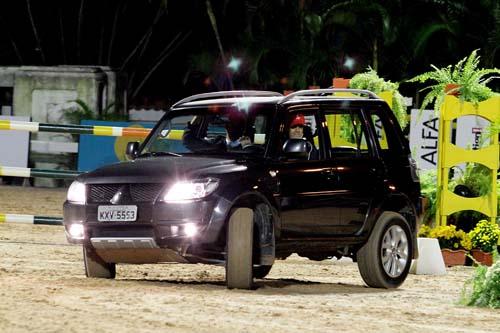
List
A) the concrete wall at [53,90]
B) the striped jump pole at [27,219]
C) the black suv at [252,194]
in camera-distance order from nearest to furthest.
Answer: the black suv at [252,194] → the striped jump pole at [27,219] → the concrete wall at [53,90]

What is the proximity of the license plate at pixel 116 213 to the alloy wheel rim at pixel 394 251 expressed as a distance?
2.46 meters

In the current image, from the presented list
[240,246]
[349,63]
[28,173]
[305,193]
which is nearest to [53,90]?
[349,63]

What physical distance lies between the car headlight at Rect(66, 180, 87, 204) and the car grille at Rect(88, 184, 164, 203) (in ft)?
0.20

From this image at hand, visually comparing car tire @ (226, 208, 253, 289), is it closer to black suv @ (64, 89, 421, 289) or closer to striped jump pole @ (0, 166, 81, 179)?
black suv @ (64, 89, 421, 289)

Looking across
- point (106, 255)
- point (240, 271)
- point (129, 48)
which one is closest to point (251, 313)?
point (240, 271)

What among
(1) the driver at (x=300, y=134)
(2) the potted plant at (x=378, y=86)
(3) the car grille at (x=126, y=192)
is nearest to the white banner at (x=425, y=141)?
(2) the potted plant at (x=378, y=86)

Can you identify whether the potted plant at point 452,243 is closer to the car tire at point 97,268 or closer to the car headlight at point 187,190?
the car tire at point 97,268

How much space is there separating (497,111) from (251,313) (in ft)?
20.3

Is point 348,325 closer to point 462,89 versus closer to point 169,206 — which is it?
point 169,206

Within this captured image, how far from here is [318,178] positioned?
1286 centimetres

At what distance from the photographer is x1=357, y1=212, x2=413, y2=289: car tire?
43.7ft

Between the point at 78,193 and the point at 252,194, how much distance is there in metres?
1.40

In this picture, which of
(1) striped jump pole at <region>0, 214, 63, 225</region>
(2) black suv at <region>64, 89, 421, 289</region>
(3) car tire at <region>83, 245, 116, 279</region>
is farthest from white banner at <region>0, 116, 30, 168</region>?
(3) car tire at <region>83, 245, 116, 279</region>

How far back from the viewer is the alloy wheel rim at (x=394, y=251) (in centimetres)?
1348
